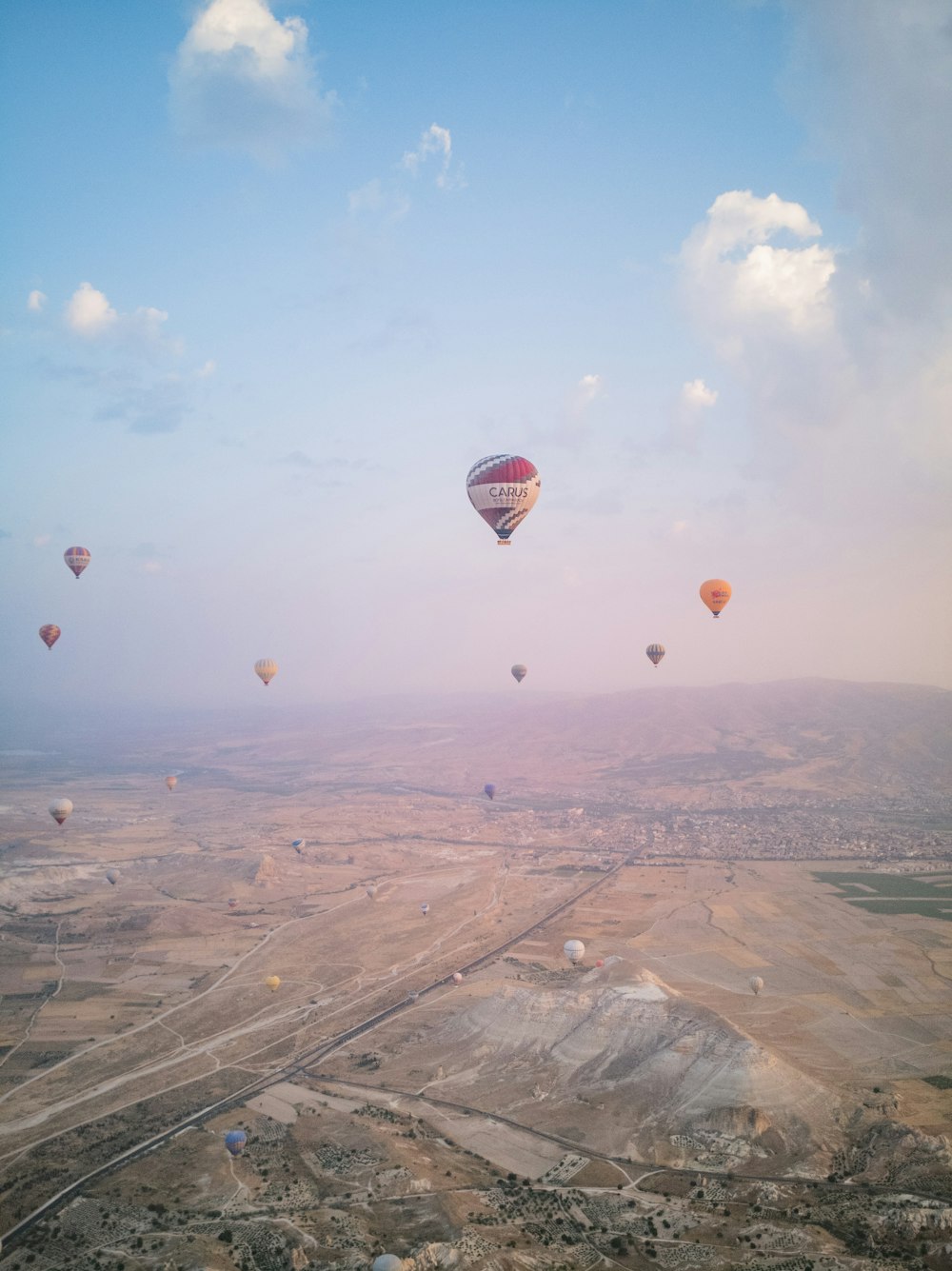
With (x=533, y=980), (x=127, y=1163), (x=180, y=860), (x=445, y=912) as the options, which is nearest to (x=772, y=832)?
(x=445, y=912)

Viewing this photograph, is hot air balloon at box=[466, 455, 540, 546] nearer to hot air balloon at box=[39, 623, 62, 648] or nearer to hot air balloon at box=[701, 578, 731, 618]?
hot air balloon at box=[701, 578, 731, 618]

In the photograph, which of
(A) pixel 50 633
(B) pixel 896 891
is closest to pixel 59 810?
(A) pixel 50 633

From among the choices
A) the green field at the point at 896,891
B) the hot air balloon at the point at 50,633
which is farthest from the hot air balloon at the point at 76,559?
the green field at the point at 896,891

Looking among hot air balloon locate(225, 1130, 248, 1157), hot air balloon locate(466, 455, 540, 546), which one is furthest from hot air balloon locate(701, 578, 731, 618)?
hot air balloon locate(225, 1130, 248, 1157)

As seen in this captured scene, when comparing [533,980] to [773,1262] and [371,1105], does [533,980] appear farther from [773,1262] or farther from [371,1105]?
[773,1262]

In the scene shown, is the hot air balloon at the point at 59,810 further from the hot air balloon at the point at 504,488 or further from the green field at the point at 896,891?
the green field at the point at 896,891

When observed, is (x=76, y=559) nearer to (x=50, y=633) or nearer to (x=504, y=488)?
(x=50, y=633)
